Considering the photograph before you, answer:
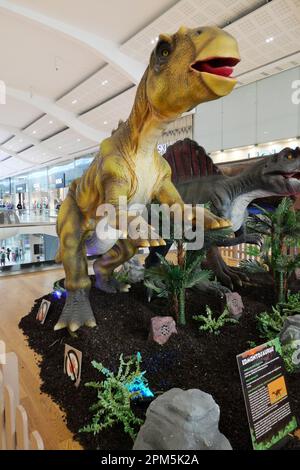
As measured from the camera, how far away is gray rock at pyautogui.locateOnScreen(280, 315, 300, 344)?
1376mm

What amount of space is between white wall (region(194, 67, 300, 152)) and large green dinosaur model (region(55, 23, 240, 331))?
5.02 meters

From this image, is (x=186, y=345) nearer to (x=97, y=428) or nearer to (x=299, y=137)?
(x=97, y=428)

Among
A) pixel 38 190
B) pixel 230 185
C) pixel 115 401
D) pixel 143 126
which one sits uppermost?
pixel 38 190

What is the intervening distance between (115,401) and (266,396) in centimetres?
51

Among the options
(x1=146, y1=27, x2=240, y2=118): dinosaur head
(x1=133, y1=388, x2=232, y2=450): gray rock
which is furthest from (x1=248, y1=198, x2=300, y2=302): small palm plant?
(x1=133, y1=388, x2=232, y2=450): gray rock

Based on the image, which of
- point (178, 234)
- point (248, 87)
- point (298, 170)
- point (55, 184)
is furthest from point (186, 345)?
point (55, 184)

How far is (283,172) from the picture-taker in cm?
193

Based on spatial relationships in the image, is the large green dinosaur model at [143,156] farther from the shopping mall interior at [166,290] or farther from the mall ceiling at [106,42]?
the mall ceiling at [106,42]

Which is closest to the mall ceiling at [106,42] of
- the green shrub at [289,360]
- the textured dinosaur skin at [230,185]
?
the textured dinosaur skin at [230,185]

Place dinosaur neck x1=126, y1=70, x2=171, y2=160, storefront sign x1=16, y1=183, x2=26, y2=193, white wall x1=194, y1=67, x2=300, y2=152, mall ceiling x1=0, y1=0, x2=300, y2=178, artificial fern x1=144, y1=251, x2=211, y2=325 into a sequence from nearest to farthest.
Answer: dinosaur neck x1=126, y1=70, x2=171, y2=160 → artificial fern x1=144, y1=251, x2=211, y2=325 → mall ceiling x1=0, y1=0, x2=300, y2=178 → white wall x1=194, y1=67, x2=300, y2=152 → storefront sign x1=16, y1=183, x2=26, y2=193

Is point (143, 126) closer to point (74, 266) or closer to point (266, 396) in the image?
point (74, 266)

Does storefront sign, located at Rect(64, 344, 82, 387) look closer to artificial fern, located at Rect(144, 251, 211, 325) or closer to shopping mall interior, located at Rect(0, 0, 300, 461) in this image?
shopping mall interior, located at Rect(0, 0, 300, 461)

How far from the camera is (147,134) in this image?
1.31m

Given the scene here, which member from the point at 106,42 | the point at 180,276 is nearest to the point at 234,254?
the point at 180,276
